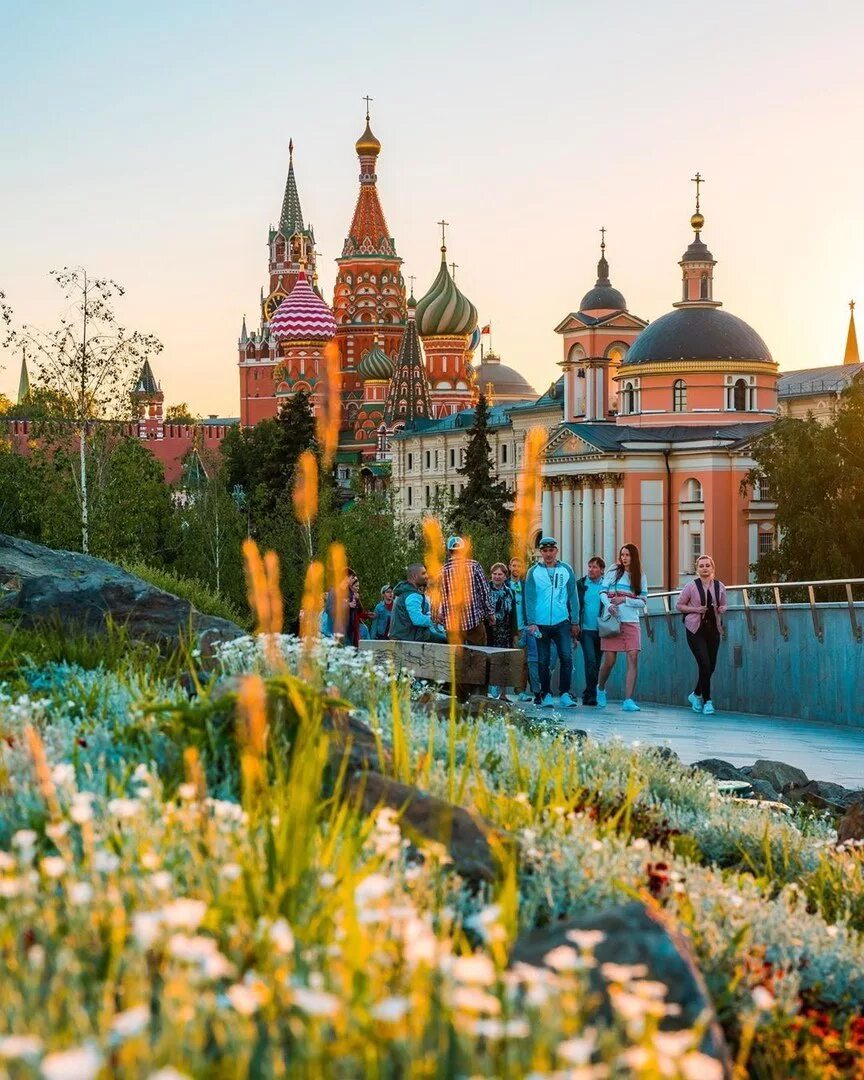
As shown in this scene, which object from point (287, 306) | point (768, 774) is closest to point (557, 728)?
point (768, 774)

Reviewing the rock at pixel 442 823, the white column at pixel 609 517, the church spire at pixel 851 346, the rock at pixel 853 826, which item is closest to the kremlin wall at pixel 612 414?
the white column at pixel 609 517

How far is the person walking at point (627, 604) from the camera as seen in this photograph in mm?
15531

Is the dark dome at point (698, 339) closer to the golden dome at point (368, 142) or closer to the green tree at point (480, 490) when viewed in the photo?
the green tree at point (480, 490)

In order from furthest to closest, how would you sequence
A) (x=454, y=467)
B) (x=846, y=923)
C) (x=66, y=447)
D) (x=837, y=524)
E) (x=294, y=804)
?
1. (x=454, y=467)
2. (x=837, y=524)
3. (x=66, y=447)
4. (x=846, y=923)
5. (x=294, y=804)

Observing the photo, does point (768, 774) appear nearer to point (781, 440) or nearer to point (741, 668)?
point (741, 668)

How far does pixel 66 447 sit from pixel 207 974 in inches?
987

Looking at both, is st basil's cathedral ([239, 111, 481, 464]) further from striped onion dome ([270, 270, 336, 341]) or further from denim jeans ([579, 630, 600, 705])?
denim jeans ([579, 630, 600, 705])

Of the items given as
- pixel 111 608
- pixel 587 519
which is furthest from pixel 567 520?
pixel 111 608

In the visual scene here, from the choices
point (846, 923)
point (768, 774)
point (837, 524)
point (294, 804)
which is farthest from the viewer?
point (837, 524)

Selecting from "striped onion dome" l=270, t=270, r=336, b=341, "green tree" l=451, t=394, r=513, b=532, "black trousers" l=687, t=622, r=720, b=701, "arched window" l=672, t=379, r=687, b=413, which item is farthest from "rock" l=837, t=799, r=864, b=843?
"striped onion dome" l=270, t=270, r=336, b=341

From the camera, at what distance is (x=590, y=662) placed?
15578 mm

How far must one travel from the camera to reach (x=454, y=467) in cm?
11031

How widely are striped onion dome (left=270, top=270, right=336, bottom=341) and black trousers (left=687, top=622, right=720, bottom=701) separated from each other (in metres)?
105

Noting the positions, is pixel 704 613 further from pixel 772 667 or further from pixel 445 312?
pixel 445 312
